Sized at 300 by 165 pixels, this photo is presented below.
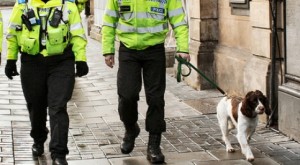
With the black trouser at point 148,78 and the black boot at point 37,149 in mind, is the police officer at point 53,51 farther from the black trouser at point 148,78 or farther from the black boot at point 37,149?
the black boot at point 37,149

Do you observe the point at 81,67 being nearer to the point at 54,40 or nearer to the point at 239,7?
the point at 54,40

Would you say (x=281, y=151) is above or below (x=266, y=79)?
below

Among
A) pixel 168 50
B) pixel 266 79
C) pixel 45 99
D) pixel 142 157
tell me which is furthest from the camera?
pixel 168 50

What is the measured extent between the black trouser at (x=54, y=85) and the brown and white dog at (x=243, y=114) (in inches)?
66.5

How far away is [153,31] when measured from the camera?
712cm

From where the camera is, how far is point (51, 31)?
6.71m

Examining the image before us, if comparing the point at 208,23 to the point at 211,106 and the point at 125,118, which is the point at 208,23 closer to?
the point at 211,106

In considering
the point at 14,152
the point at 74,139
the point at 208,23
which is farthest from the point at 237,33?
the point at 14,152

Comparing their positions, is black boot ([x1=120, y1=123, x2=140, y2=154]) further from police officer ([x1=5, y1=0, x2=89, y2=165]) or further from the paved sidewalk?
police officer ([x1=5, y1=0, x2=89, y2=165])

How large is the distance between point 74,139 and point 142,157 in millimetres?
1236

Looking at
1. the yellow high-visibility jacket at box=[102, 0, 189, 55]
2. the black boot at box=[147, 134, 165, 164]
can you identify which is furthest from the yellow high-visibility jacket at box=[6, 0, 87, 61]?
the black boot at box=[147, 134, 165, 164]

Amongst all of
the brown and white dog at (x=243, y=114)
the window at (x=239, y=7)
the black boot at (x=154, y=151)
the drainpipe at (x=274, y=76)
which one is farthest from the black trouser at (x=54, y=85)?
the window at (x=239, y=7)

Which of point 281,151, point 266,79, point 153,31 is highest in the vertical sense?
point 153,31

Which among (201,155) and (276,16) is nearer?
(201,155)
